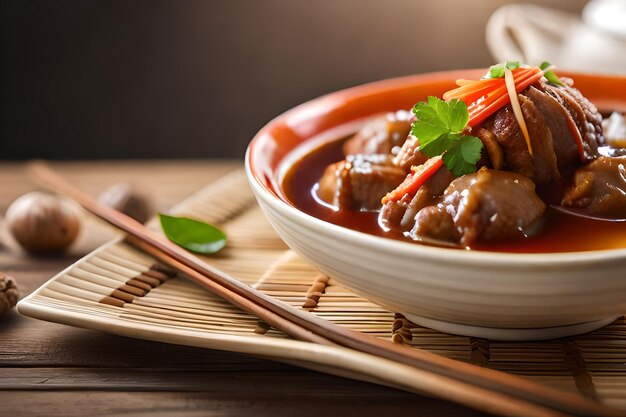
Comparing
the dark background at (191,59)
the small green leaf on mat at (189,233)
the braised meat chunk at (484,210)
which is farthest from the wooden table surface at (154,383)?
the dark background at (191,59)

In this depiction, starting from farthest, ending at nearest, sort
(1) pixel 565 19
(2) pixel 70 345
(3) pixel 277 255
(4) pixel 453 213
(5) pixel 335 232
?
(1) pixel 565 19 → (3) pixel 277 255 → (2) pixel 70 345 → (4) pixel 453 213 → (5) pixel 335 232

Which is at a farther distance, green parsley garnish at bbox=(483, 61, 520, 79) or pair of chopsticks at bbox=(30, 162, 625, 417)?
green parsley garnish at bbox=(483, 61, 520, 79)

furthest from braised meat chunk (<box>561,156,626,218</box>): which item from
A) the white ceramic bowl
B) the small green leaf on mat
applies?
the small green leaf on mat

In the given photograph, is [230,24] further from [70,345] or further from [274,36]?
[70,345]

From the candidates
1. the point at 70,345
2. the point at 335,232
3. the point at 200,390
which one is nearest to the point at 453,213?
the point at 335,232

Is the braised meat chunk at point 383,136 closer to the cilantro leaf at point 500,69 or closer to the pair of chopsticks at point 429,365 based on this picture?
the cilantro leaf at point 500,69

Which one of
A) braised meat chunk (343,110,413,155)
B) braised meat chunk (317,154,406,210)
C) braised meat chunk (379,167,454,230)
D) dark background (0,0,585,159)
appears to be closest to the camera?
braised meat chunk (379,167,454,230)

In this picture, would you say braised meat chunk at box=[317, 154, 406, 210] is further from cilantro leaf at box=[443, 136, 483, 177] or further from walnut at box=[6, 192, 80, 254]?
walnut at box=[6, 192, 80, 254]
